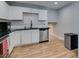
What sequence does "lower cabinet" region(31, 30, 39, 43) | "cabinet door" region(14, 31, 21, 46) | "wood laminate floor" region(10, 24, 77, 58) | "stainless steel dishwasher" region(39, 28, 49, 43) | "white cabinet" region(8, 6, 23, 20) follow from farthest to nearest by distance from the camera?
"stainless steel dishwasher" region(39, 28, 49, 43) < "lower cabinet" region(31, 30, 39, 43) < "white cabinet" region(8, 6, 23, 20) < "cabinet door" region(14, 31, 21, 46) < "wood laminate floor" region(10, 24, 77, 58)

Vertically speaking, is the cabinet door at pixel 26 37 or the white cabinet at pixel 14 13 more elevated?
the white cabinet at pixel 14 13

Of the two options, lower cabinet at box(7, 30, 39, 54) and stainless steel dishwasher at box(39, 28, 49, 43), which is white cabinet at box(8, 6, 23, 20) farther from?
stainless steel dishwasher at box(39, 28, 49, 43)

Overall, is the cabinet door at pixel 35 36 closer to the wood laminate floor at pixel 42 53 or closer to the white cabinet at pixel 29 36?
the white cabinet at pixel 29 36

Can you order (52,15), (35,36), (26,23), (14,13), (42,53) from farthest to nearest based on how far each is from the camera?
(52,15)
(26,23)
(35,36)
(14,13)
(42,53)

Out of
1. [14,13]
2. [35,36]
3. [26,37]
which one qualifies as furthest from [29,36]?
[14,13]

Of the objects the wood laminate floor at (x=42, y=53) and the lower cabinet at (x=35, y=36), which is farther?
the lower cabinet at (x=35, y=36)

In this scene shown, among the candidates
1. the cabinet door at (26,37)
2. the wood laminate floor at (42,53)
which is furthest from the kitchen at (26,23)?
the wood laminate floor at (42,53)

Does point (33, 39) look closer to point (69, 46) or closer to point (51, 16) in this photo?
point (69, 46)

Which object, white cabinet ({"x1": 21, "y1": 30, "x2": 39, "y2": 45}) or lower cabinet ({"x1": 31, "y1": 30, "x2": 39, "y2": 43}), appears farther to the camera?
lower cabinet ({"x1": 31, "y1": 30, "x2": 39, "y2": 43})

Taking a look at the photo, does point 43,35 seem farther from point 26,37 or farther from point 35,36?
point 26,37

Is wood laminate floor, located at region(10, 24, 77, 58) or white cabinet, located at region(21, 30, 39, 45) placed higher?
white cabinet, located at region(21, 30, 39, 45)

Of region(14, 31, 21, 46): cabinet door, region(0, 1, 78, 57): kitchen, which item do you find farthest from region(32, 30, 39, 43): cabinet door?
region(14, 31, 21, 46): cabinet door

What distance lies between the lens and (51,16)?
6586 millimetres

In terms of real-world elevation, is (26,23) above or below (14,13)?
below
